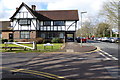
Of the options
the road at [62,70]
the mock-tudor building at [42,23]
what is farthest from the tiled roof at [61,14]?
the road at [62,70]

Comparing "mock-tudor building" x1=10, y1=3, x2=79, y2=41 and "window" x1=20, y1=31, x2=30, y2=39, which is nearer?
"mock-tudor building" x1=10, y1=3, x2=79, y2=41

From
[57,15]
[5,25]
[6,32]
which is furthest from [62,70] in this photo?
[5,25]

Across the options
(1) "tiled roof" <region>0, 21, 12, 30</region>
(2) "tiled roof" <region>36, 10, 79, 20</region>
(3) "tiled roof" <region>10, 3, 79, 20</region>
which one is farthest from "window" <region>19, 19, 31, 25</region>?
(2) "tiled roof" <region>36, 10, 79, 20</region>

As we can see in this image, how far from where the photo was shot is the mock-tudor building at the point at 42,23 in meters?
30.0

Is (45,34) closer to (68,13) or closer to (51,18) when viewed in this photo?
(51,18)

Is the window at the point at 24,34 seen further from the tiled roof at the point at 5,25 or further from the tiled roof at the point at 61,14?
the tiled roof at the point at 61,14

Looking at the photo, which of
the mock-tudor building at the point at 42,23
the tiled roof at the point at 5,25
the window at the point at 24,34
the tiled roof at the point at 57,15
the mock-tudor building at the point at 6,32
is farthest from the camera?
the tiled roof at the point at 5,25

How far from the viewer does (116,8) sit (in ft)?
96.6

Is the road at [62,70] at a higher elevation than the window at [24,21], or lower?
lower

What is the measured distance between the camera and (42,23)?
107ft

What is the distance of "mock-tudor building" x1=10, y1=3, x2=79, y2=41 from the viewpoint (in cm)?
3003

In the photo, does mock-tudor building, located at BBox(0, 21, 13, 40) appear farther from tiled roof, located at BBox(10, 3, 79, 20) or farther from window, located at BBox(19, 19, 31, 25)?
tiled roof, located at BBox(10, 3, 79, 20)

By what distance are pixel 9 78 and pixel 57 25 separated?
27.3 m

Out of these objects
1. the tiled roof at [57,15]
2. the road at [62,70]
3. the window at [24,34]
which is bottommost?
the road at [62,70]
